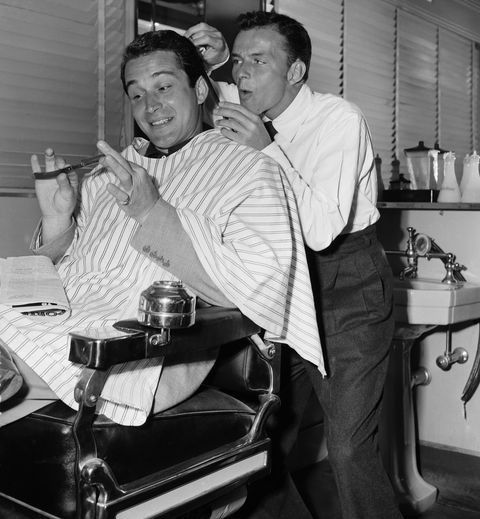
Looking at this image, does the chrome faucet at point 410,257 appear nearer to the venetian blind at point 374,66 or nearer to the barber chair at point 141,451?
the venetian blind at point 374,66

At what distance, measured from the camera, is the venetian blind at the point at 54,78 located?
2369 mm

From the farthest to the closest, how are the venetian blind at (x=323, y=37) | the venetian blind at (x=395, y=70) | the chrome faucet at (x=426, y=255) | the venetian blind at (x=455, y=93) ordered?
the venetian blind at (x=455, y=93)
the venetian blind at (x=395, y=70)
the venetian blind at (x=323, y=37)
the chrome faucet at (x=426, y=255)

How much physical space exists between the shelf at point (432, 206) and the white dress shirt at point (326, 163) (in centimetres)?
103

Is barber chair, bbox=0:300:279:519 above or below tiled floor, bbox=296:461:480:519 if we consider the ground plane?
above

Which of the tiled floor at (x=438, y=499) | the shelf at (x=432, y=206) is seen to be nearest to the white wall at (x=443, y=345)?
the shelf at (x=432, y=206)

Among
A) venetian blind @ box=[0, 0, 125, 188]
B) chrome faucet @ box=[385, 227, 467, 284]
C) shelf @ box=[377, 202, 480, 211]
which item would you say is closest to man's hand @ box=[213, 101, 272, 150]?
venetian blind @ box=[0, 0, 125, 188]

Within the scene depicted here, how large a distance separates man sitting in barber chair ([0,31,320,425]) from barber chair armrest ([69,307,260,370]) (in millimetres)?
109

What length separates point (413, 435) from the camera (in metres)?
3.07

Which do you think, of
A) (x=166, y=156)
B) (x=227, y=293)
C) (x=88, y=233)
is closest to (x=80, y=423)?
(x=227, y=293)

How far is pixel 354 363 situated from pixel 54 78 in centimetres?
139

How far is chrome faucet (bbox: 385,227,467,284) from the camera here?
3.13 metres

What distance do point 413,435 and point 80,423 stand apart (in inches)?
78.3

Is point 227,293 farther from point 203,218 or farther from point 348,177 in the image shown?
point 348,177

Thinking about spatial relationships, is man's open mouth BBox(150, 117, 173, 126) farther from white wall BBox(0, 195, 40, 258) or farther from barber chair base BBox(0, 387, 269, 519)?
barber chair base BBox(0, 387, 269, 519)
